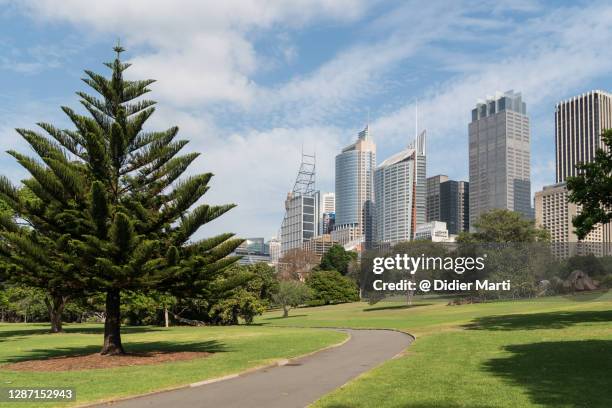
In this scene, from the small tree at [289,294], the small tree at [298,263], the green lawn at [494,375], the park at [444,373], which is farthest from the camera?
the small tree at [298,263]

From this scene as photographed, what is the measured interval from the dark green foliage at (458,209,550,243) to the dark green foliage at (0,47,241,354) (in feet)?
204

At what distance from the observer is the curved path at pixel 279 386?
37.0 feet

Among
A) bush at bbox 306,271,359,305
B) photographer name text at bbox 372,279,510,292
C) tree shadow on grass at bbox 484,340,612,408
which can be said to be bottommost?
bush at bbox 306,271,359,305

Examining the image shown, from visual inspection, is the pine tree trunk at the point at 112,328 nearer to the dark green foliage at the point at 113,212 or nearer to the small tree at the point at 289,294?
the dark green foliage at the point at 113,212

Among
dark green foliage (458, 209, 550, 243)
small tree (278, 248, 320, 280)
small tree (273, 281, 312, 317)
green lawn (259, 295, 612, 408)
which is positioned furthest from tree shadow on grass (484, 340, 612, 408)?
small tree (278, 248, 320, 280)

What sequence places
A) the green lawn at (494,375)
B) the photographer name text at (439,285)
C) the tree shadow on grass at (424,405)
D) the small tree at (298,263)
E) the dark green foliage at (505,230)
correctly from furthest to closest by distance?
the small tree at (298,263) < the dark green foliage at (505,230) < the photographer name text at (439,285) < the green lawn at (494,375) < the tree shadow on grass at (424,405)

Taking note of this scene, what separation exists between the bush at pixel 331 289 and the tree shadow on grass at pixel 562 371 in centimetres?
6799

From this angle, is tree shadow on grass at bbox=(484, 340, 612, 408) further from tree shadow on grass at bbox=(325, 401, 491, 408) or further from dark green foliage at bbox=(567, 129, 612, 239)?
dark green foliage at bbox=(567, 129, 612, 239)

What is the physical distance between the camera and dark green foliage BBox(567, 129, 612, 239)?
25.9 meters

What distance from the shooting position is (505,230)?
77.6 m

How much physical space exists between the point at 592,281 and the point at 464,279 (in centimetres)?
1226

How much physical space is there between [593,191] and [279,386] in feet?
62.6

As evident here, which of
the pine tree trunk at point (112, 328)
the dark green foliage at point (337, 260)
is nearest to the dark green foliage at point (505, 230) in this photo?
the dark green foliage at point (337, 260)

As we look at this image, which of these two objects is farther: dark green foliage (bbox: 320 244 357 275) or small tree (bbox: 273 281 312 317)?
dark green foliage (bbox: 320 244 357 275)
